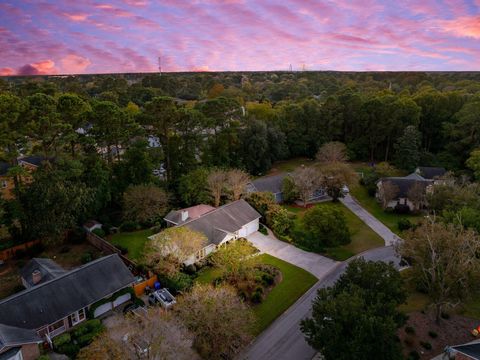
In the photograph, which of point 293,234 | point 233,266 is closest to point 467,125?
point 293,234

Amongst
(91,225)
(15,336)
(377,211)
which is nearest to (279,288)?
(15,336)

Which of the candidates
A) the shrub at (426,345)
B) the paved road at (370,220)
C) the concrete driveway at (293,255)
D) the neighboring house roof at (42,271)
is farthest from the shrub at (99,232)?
the shrub at (426,345)

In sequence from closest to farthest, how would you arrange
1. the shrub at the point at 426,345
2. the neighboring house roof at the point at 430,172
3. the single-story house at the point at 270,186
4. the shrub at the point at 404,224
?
the shrub at the point at 426,345, the shrub at the point at 404,224, the single-story house at the point at 270,186, the neighboring house roof at the point at 430,172

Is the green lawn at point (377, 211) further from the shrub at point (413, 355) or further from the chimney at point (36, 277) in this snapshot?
the chimney at point (36, 277)

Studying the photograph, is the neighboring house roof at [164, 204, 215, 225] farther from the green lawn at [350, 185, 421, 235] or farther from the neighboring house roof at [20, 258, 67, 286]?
the green lawn at [350, 185, 421, 235]

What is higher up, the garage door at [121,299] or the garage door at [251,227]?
the garage door at [251,227]

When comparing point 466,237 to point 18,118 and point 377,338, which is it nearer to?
point 377,338

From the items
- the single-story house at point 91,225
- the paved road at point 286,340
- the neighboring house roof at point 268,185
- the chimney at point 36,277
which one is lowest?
the paved road at point 286,340

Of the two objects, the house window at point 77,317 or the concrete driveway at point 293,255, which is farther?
the concrete driveway at point 293,255
